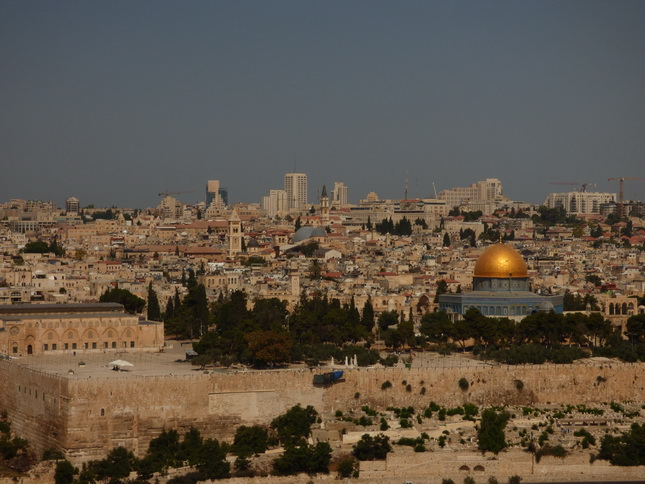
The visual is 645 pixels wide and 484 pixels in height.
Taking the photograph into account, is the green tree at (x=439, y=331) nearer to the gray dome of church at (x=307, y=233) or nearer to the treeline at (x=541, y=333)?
the treeline at (x=541, y=333)

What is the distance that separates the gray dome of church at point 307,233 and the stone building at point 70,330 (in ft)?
183

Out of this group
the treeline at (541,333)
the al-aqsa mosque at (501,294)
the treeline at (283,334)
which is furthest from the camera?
the al-aqsa mosque at (501,294)

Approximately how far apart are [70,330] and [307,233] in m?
59.8

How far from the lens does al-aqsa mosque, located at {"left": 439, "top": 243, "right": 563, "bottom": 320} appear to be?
55406mm

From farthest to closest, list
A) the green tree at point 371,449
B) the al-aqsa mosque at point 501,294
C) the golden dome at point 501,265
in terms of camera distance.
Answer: the golden dome at point 501,265 < the al-aqsa mosque at point 501,294 < the green tree at point 371,449

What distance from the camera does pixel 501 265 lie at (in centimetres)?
5703

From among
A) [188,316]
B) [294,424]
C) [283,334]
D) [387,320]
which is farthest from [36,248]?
[294,424]

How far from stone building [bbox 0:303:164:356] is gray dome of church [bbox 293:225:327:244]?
55717 mm

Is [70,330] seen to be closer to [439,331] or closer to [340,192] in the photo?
[439,331]

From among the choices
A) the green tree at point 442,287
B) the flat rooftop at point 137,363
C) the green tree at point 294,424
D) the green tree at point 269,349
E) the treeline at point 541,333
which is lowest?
the green tree at point 294,424

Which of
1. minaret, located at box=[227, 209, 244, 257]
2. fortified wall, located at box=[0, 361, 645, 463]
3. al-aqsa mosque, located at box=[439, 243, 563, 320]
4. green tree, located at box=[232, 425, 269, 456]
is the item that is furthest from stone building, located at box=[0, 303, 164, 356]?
minaret, located at box=[227, 209, 244, 257]

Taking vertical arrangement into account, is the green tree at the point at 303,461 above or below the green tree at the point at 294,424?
below

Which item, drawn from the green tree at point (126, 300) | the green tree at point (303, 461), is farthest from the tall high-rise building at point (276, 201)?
the green tree at point (303, 461)

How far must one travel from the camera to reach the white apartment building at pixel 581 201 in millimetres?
174250
